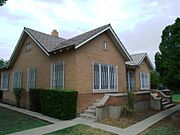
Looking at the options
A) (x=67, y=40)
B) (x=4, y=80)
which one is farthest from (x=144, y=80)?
(x=4, y=80)

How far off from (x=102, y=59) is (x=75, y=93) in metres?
4.40

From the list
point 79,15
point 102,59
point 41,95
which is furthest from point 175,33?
point 41,95

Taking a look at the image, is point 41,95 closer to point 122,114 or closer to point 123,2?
point 122,114

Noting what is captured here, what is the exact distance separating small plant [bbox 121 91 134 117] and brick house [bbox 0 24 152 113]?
2264 millimetres

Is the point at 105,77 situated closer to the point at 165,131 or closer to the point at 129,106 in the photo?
the point at 129,106

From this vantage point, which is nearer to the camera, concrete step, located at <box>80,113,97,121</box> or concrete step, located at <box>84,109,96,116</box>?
concrete step, located at <box>80,113,97,121</box>

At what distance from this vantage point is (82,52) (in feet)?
44.3

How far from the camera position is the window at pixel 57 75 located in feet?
45.8

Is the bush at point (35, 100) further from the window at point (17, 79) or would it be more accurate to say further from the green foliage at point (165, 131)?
the green foliage at point (165, 131)

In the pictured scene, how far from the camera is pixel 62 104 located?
11539 mm

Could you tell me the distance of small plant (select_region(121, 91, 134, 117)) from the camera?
497 inches

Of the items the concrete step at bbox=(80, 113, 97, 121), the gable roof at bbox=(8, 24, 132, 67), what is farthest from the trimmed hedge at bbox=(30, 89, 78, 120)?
the gable roof at bbox=(8, 24, 132, 67)

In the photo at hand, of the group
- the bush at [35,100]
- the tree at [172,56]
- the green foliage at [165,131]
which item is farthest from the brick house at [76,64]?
the green foliage at [165,131]

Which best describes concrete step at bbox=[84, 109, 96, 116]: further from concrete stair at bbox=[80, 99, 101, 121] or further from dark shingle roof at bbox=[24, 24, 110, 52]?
dark shingle roof at bbox=[24, 24, 110, 52]
